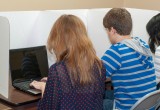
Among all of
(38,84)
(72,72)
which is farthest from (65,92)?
(38,84)

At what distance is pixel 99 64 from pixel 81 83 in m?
0.16

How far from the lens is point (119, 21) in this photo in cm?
188

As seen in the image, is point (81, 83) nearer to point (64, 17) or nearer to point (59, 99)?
point (59, 99)

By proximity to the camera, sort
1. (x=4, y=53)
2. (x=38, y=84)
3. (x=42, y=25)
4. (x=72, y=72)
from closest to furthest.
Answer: (x=72, y=72), (x=4, y=53), (x=38, y=84), (x=42, y=25)

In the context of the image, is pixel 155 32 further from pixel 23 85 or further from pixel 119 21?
pixel 23 85

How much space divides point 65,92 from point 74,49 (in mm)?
214

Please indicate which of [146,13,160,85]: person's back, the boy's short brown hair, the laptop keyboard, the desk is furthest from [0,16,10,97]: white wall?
[146,13,160,85]: person's back

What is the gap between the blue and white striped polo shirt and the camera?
1.77 metres

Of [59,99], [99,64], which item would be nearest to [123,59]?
[99,64]

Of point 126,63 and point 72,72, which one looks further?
point 126,63

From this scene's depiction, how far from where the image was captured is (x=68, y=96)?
1516 millimetres

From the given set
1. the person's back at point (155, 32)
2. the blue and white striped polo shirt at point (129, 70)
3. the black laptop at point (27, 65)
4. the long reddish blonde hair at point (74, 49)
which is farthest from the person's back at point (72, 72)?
the person's back at point (155, 32)

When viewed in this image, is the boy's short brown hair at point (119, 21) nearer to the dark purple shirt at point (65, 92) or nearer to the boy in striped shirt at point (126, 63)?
the boy in striped shirt at point (126, 63)

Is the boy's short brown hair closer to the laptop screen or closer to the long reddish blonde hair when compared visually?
the long reddish blonde hair
